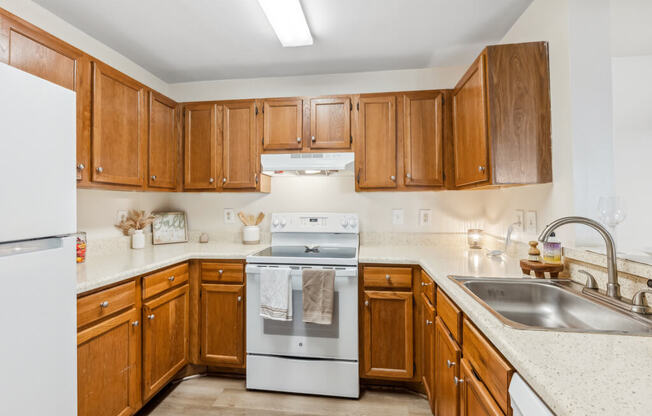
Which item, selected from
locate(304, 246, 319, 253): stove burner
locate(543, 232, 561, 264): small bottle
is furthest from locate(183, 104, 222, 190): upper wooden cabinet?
locate(543, 232, 561, 264): small bottle

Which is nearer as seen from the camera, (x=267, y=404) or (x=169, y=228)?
(x=267, y=404)

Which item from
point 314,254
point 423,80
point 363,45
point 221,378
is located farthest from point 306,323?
point 423,80

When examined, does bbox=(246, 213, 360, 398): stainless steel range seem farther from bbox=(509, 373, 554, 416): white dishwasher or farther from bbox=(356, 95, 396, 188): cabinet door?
bbox=(509, 373, 554, 416): white dishwasher

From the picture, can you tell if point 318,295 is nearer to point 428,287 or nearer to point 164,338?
point 428,287

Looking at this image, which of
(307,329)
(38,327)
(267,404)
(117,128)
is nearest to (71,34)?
(117,128)

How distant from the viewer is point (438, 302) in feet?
5.28

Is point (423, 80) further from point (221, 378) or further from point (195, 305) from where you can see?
point (221, 378)

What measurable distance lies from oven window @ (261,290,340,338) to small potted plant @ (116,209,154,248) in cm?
122

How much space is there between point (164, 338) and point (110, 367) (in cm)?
42

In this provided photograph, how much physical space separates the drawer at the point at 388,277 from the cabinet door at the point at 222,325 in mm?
897

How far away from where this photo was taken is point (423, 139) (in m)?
2.36

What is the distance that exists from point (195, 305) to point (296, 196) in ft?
3.88

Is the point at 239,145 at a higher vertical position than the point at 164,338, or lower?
higher

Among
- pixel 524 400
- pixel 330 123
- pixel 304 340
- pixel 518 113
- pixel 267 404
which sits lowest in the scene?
pixel 267 404
